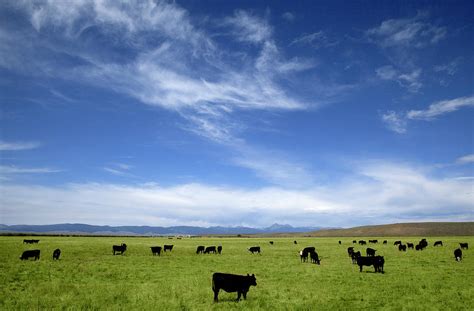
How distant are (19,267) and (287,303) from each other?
24.2 m

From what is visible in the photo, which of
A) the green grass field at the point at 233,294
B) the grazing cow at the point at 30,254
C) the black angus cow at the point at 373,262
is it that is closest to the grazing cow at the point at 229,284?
the green grass field at the point at 233,294

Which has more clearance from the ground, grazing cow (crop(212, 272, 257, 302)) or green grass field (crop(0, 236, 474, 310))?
grazing cow (crop(212, 272, 257, 302))

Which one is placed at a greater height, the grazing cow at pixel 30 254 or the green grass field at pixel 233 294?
the grazing cow at pixel 30 254

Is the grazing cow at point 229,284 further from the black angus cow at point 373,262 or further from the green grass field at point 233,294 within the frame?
the black angus cow at point 373,262

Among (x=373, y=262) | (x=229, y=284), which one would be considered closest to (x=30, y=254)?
(x=229, y=284)

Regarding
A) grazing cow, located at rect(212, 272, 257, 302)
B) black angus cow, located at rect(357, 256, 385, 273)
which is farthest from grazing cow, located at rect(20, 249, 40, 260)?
black angus cow, located at rect(357, 256, 385, 273)

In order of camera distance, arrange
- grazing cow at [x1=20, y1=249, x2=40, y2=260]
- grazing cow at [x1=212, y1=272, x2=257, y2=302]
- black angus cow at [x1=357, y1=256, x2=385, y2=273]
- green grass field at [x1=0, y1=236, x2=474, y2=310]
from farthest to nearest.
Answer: grazing cow at [x1=20, y1=249, x2=40, y2=260]
black angus cow at [x1=357, y1=256, x2=385, y2=273]
grazing cow at [x1=212, y1=272, x2=257, y2=302]
green grass field at [x1=0, y1=236, x2=474, y2=310]

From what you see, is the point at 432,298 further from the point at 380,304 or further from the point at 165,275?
the point at 165,275

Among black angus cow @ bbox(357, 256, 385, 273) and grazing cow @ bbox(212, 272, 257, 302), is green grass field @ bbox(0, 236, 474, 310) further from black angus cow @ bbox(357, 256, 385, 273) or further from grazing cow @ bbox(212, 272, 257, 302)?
black angus cow @ bbox(357, 256, 385, 273)

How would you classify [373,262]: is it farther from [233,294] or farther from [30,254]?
[30,254]

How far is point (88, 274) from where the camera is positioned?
1001 inches

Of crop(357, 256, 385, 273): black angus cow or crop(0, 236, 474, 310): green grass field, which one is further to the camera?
crop(357, 256, 385, 273): black angus cow

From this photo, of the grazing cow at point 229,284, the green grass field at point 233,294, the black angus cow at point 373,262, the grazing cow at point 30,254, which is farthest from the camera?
the grazing cow at point 30,254

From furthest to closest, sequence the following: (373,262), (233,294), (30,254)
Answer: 1. (30,254)
2. (373,262)
3. (233,294)
